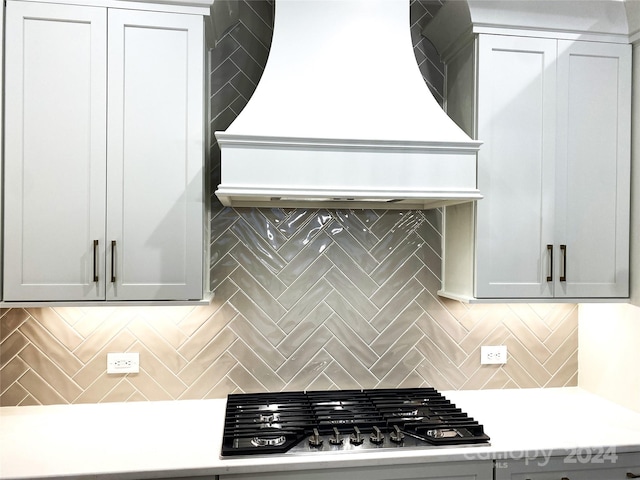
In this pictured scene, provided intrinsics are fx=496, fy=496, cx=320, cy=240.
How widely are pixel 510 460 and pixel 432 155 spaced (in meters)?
1.08

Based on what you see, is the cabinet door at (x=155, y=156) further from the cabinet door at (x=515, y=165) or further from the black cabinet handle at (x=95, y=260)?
the cabinet door at (x=515, y=165)

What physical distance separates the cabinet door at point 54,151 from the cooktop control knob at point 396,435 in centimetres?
116

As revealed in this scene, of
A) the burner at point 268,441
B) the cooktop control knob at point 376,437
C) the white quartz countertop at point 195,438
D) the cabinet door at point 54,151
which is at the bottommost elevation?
the white quartz countertop at point 195,438

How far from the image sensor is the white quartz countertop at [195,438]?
5.08 ft

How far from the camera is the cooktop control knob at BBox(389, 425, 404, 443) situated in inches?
66.9

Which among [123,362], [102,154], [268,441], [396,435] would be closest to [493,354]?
[396,435]

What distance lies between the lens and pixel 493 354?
2.35m

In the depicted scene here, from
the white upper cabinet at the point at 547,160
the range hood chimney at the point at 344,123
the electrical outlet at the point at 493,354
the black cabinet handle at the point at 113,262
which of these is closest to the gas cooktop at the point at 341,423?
the electrical outlet at the point at 493,354

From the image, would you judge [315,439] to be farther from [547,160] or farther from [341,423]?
[547,160]

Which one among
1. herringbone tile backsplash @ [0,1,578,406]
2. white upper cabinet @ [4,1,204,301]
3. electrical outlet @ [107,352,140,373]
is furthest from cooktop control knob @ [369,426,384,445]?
electrical outlet @ [107,352,140,373]

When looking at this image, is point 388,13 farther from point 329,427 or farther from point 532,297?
point 329,427

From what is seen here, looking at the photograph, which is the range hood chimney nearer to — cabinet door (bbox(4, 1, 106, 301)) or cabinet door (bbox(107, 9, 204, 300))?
cabinet door (bbox(107, 9, 204, 300))

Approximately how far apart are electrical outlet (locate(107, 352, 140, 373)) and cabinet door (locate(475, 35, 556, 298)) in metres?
1.47

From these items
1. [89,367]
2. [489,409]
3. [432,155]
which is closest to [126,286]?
[89,367]
